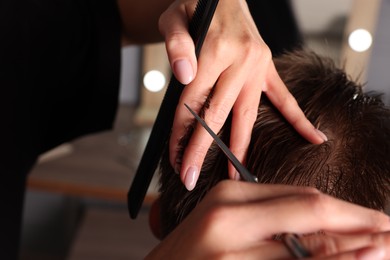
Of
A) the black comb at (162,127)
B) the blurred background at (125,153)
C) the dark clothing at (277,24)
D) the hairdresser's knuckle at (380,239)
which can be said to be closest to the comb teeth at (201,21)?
the black comb at (162,127)

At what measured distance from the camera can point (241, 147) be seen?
59 centimetres

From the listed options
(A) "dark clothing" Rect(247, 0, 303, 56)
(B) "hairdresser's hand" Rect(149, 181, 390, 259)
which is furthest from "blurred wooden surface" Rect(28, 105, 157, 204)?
(B) "hairdresser's hand" Rect(149, 181, 390, 259)

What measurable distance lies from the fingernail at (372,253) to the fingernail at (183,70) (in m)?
0.25

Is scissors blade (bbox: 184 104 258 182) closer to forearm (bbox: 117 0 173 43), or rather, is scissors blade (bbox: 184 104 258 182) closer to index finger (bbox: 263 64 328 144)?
index finger (bbox: 263 64 328 144)

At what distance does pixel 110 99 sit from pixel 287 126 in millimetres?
358

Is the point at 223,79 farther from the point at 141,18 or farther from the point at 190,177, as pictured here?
the point at 141,18

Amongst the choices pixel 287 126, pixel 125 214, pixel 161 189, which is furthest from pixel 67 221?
pixel 287 126

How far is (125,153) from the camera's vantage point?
179cm

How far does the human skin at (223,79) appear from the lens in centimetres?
55

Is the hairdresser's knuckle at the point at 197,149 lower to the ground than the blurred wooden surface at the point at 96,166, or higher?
higher

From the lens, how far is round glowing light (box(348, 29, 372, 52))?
186cm

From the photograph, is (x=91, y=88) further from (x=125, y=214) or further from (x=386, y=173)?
(x=125, y=214)

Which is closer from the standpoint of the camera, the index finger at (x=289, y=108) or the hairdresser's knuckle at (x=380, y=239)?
the hairdresser's knuckle at (x=380, y=239)

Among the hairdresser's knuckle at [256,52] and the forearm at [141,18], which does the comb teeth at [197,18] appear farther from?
the forearm at [141,18]
